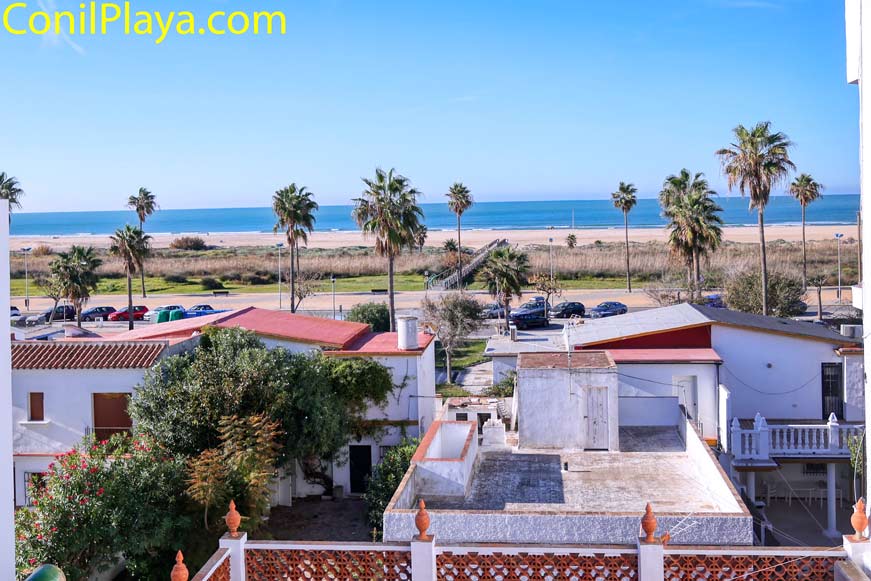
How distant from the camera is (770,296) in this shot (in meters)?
48.7

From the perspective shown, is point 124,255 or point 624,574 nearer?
point 624,574

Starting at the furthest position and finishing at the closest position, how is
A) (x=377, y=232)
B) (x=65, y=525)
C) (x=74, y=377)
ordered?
(x=377, y=232) < (x=74, y=377) < (x=65, y=525)

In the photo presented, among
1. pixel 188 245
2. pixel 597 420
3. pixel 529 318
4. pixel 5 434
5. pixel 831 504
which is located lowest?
pixel 831 504

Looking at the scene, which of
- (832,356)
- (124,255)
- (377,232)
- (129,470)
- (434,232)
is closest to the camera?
(129,470)

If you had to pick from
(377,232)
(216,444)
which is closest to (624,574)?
(216,444)

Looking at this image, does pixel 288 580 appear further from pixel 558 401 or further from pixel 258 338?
pixel 258 338

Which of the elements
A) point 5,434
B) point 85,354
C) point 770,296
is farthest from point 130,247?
point 5,434


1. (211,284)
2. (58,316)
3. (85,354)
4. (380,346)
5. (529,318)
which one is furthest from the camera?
(211,284)

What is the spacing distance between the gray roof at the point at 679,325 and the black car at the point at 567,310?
97.8 ft

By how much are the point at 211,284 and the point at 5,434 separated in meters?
91.4

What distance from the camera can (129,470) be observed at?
18.3 m

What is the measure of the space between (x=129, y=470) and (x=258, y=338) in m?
8.46

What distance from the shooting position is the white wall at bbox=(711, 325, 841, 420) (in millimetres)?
25266

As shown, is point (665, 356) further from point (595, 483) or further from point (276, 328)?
point (276, 328)
